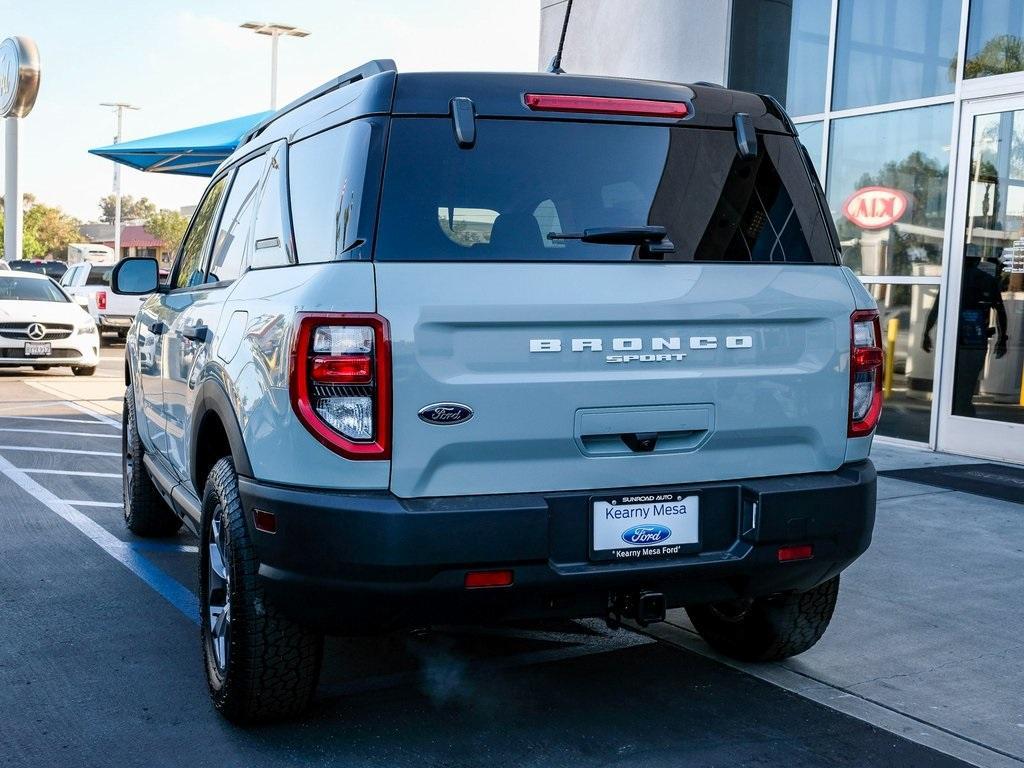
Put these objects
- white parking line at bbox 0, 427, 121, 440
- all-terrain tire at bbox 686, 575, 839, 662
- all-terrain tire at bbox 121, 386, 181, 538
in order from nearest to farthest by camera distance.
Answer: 1. all-terrain tire at bbox 686, 575, 839, 662
2. all-terrain tire at bbox 121, 386, 181, 538
3. white parking line at bbox 0, 427, 121, 440

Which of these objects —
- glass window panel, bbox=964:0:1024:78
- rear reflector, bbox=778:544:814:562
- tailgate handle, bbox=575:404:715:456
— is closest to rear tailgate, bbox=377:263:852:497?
tailgate handle, bbox=575:404:715:456

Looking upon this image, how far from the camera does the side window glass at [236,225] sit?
170 inches

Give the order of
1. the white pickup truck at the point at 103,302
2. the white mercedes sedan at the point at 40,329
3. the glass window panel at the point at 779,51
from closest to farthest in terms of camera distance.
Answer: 1. the glass window panel at the point at 779,51
2. the white mercedes sedan at the point at 40,329
3. the white pickup truck at the point at 103,302

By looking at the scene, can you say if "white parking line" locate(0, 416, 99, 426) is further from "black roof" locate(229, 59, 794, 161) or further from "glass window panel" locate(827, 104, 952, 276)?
"black roof" locate(229, 59, 794, 161)

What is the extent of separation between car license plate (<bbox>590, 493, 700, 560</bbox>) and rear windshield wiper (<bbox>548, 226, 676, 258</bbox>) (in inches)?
27.9

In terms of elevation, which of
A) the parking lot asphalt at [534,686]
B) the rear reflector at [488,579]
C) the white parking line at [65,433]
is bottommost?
the white parking line at [65,433]

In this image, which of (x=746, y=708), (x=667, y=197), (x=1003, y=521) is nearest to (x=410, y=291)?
(x=667, y=197)

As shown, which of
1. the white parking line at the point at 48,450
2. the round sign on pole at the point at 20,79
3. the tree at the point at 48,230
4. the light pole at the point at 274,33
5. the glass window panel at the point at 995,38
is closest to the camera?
the glass window panel at the point at 995,38

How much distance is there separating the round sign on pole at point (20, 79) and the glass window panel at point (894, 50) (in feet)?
80.5

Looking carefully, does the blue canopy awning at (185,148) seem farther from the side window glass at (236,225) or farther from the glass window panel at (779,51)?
the side window glass at (236,225)

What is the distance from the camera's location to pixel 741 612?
425cm

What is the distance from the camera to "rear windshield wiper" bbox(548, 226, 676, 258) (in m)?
3.31

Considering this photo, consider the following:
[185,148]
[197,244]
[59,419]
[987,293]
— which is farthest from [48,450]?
[987,293]

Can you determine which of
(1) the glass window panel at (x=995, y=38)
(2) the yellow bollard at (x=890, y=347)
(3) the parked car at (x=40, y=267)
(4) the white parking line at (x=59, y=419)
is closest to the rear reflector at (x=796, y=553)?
(1) the glass window panel at (x=995, y=38)
